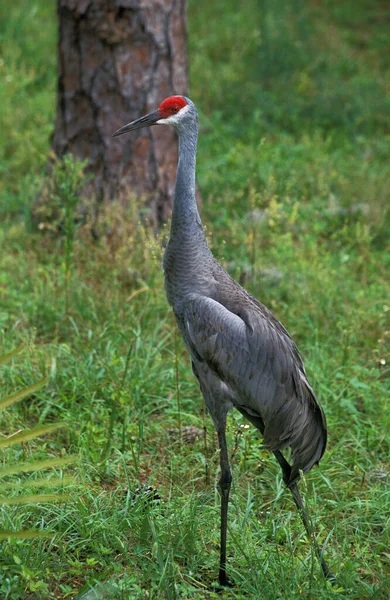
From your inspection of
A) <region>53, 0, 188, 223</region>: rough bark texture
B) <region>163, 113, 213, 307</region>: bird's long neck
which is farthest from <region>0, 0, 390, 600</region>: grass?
<region>53, 0, 188, 223</region>: rough bark texture

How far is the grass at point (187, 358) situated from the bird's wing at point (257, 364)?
0.37 meters

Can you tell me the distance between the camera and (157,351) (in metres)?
4.55

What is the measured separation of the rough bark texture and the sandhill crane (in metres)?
2.23

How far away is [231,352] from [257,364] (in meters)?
0.12

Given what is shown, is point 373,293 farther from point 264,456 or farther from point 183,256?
point 183,256

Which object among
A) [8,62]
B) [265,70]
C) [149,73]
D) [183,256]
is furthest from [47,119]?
[183,256]

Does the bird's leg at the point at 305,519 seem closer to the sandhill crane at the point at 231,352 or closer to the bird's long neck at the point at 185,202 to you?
the sandhill crane at the point at 231,352

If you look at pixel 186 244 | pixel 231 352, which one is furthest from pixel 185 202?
pixel 231 352

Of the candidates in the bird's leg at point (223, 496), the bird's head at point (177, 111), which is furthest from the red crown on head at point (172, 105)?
the bird's leg at point (223, 496)

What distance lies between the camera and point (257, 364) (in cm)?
338

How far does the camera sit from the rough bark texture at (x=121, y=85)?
18.6 feet

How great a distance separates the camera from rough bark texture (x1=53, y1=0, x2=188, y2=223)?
5676mm

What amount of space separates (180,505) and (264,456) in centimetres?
60

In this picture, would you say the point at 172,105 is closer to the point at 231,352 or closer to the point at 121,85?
the point at 231,352
